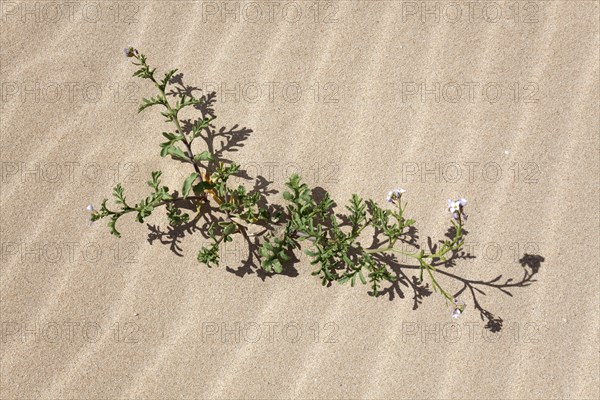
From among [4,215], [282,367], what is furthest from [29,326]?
[282,367]

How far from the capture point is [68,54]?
3553 mm

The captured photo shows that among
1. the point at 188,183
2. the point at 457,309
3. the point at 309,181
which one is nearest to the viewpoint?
the point at 188,183

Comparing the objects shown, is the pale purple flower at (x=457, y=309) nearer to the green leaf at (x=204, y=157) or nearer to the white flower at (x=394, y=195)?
the white flower at (x=394, y=195)

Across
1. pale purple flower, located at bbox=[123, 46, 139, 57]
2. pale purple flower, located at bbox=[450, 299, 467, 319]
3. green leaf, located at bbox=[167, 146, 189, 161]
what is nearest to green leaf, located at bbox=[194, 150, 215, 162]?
green leaf, located at bbox=[167, 146, 189, 161]

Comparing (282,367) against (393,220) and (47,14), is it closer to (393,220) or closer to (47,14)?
(393,220)

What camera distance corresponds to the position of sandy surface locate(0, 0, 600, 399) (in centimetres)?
335

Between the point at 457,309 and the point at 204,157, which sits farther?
the point at 457,309

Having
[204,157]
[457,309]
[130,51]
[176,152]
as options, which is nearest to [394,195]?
[457,309]

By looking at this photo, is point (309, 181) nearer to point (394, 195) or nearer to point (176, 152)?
point (394, 195)

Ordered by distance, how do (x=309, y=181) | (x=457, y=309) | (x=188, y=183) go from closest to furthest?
(x=188, y=183)
(x=457, y=309)
(x=309, y=181)

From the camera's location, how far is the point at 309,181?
349 cm

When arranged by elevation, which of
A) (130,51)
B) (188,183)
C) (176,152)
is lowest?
(188,183)

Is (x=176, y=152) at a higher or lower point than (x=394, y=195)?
lower

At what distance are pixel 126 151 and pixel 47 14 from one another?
97cm
